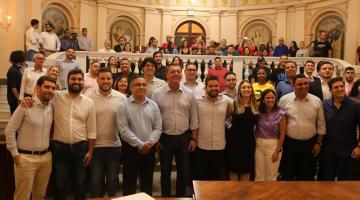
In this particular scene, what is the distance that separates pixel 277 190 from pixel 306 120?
92.2 inches

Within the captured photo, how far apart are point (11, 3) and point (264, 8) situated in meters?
10.4

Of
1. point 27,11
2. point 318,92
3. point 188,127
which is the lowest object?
point 188,127

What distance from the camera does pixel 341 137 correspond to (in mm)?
4719

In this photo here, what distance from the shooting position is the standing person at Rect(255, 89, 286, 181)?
4.82 metres

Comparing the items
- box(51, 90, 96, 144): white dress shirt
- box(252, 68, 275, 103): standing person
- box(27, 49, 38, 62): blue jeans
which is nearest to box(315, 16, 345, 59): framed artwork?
box(252, 68, 275, 103): standing person

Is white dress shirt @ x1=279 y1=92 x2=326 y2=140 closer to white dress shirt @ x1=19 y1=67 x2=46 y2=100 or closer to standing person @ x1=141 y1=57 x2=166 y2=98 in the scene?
standing person @ x1=141 y1=57 x2=166 y2=98

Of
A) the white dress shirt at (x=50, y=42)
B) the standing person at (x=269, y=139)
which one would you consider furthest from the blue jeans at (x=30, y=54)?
the standing person at (x=269, y=139)

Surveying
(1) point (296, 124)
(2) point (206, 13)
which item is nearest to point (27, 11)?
(2) point (206, 13)

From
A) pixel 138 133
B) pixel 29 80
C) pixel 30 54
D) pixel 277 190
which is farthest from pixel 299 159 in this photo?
pixel 30 54

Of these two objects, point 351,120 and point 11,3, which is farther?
point 11,3

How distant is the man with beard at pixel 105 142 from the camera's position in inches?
175

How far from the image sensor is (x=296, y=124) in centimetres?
484

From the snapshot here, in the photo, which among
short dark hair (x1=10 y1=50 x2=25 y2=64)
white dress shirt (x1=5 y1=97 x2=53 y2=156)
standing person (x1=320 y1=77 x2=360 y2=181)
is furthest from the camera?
short dark hair (x1=10 y1=50 x2=25 y2=64)

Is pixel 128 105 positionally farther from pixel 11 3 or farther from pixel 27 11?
pixel 27 11
